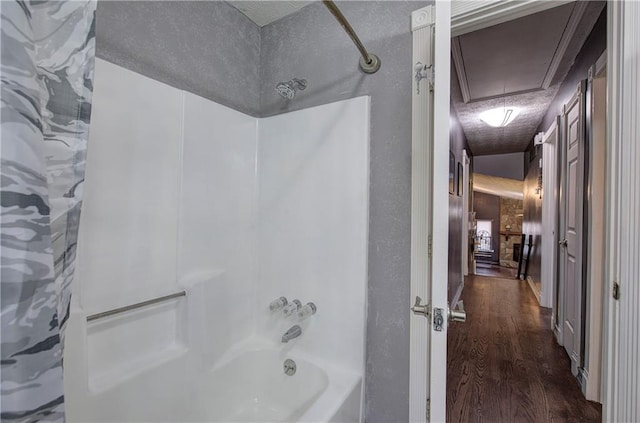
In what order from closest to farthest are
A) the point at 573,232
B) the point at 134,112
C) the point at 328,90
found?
Result: the point at 134,112 → the point at 328,90 → the point at 573,232

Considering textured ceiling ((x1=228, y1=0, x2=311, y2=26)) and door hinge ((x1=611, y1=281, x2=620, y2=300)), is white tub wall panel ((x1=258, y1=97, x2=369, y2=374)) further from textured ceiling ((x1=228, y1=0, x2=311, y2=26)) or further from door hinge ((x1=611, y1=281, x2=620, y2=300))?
door hinge ((x1=611, y1=281, x2=620, y2=300))

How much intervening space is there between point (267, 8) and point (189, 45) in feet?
1.83

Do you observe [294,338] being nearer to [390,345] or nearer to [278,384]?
[278,384]

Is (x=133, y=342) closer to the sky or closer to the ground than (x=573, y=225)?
closer to the ground

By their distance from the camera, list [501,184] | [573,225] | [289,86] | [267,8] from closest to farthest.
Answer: [289,86], [267,8], [573,225], [501,184]

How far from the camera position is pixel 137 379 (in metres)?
1.14

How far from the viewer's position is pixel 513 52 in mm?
2434

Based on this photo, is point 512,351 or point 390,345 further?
point 512,351

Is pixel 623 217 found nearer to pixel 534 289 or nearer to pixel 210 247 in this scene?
pixel 210 247

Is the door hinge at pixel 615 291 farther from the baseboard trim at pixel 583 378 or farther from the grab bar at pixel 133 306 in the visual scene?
the grab bar at pixel 133 306

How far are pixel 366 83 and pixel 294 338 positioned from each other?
57.0 inches

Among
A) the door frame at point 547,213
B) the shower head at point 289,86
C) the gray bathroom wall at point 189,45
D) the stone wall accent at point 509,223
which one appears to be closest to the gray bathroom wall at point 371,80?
the gray bathroom wall at point 189,45

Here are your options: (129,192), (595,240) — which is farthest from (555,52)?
(129,192)

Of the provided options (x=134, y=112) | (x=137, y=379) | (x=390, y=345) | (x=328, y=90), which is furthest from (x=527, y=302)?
(x=134, y=112)
